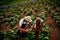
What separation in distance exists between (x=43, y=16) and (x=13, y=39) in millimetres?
3920

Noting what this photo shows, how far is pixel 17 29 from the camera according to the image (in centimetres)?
1234

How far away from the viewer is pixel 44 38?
11.2 meters

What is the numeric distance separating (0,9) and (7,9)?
71 centimetres

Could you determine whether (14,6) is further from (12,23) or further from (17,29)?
(17,29)

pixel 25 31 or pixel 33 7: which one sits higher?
pixel 33 7

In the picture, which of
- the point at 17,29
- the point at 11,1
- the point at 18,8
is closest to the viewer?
the point at 17,29

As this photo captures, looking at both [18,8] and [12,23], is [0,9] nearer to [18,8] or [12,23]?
[18,8]

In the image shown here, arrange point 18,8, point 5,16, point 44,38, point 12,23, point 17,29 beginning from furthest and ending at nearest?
1. point 18,8
2. point 5,16
3. point 12,23
4. point 17,29
5. point 44,38

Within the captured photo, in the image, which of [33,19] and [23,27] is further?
[33,19]

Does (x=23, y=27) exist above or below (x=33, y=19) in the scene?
below

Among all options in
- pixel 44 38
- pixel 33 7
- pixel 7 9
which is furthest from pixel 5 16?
pixel 44 38

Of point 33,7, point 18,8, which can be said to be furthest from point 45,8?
point 18,8

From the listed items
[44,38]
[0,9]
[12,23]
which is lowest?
[44,38]

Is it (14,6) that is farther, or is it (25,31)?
(14,6)
